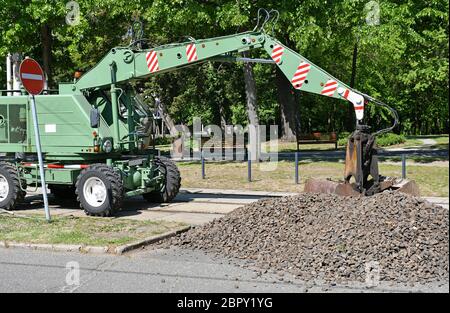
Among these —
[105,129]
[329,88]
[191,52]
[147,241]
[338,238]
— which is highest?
[191,52]

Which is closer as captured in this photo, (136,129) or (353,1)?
(136,129)

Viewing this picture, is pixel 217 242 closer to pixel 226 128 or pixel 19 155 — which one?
pixel 19 155

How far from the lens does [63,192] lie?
14188mm

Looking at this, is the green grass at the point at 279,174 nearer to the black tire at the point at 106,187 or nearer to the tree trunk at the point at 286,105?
the black tire at the point at 106,187

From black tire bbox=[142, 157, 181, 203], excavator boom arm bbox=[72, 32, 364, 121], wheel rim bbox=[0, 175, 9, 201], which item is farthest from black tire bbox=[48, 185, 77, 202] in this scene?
excavator boom arm bbox=[72, 32, 364, 121]

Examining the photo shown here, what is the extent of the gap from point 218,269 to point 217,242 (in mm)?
1273

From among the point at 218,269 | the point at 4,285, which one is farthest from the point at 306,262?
the point at 4,285

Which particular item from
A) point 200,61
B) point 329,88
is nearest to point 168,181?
point 200,61

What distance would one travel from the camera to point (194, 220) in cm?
1105

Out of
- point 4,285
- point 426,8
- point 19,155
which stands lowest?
point 4,285

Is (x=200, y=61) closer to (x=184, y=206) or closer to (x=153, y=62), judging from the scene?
(x=153, y=62)

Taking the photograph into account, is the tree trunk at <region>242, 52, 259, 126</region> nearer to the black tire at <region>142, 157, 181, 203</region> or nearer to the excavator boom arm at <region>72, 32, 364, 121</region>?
the black tire at <region>142, 157, 181, 203</region>

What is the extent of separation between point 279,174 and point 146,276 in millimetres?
11424
